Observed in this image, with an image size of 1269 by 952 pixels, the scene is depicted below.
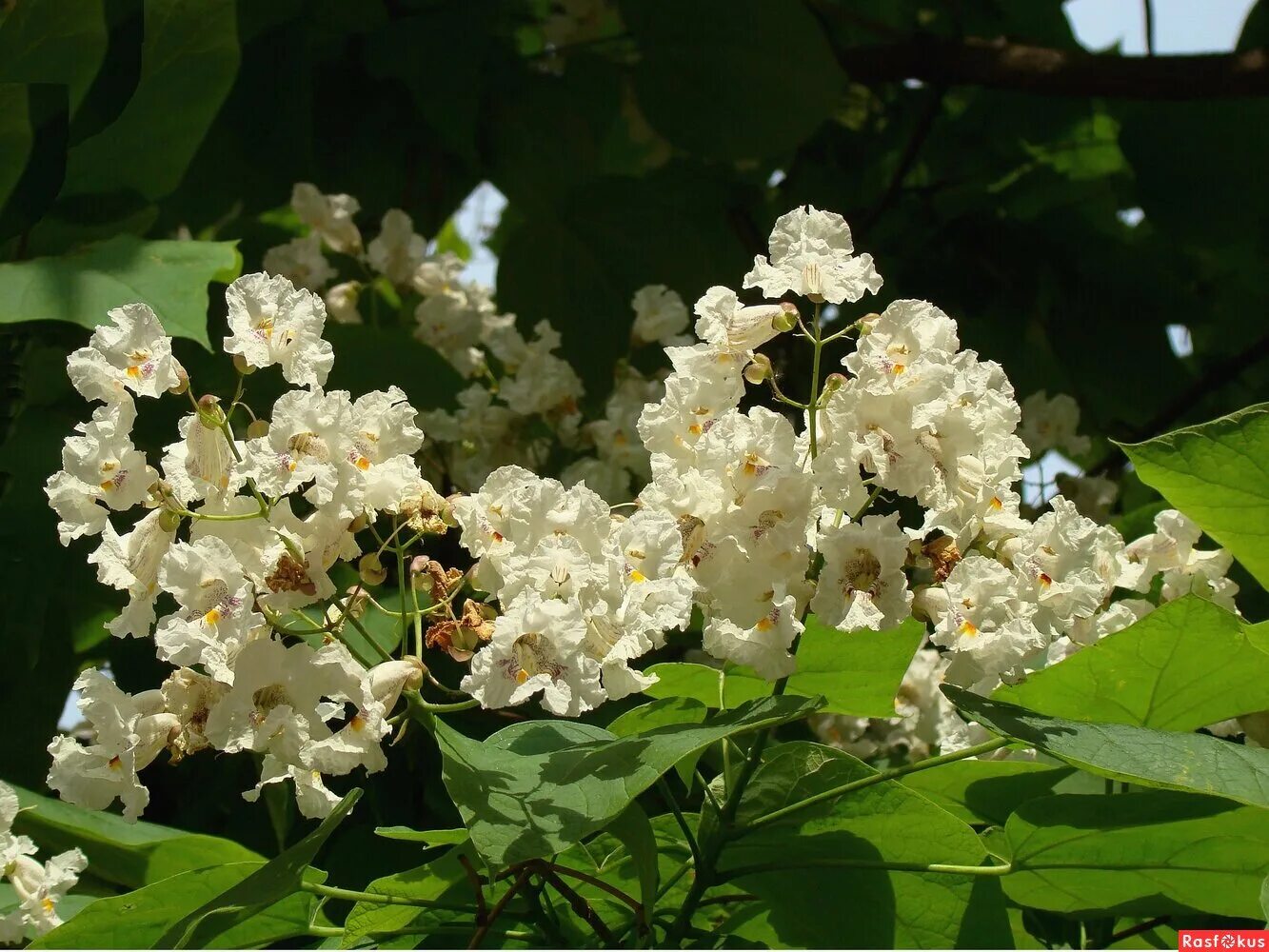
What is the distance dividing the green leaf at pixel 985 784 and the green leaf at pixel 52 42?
1078 millimetres

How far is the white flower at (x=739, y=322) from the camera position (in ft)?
2.68

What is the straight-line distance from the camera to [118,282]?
1187 mm

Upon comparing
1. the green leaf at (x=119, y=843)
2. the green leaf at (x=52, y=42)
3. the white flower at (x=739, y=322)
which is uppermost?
the green leaf at (x=52, y=42)

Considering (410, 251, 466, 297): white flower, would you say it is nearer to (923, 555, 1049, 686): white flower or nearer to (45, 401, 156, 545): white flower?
(45, 401, 156, 545): white flower

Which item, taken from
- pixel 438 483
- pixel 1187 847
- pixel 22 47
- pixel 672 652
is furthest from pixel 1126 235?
pixel 22 47

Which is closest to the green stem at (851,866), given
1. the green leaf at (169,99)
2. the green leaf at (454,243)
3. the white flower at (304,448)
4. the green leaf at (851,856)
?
the green leaf at (851,856)

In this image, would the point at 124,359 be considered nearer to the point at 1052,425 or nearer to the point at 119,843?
the point at 119,843

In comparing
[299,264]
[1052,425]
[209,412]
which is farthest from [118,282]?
[1052,425]

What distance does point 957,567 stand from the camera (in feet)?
2.59

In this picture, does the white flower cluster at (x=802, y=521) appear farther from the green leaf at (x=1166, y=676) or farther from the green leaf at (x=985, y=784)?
the green leaf at (x=985, y=784)

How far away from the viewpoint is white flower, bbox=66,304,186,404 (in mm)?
819

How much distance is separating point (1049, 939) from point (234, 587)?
77 centimetres

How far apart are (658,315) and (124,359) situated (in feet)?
2.15

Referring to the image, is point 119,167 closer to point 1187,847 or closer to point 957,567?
point 957,567
